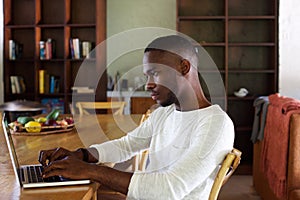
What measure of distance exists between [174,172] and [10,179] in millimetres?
503

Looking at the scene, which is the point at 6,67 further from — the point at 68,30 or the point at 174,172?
the point at 174,172

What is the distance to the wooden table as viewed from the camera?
1.21 meters

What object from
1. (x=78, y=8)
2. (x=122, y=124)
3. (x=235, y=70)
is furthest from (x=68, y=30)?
(x=122, y=124)

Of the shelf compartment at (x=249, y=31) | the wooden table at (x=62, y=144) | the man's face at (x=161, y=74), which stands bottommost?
the wooden table at (x=62, y=144)

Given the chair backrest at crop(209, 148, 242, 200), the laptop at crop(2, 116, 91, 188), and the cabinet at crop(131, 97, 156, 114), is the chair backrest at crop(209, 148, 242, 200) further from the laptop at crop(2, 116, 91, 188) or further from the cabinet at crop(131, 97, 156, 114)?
the cabinet at crop(131, 97, 156, 114)

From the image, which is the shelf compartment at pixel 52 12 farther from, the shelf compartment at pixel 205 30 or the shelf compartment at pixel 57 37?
the shelf compartment at pixel 205 30

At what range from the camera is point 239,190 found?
396cm

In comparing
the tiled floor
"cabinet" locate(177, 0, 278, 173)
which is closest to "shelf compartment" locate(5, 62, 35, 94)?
"cabinet" locate(177, 0, 278, 173)

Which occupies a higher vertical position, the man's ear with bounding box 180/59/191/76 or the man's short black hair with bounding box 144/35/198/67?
the man's short black hair with bounding box 144/35/198/67

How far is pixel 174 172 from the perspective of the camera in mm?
1247

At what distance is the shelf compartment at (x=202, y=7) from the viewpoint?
4934 millimetres

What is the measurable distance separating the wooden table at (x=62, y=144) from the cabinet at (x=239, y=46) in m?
1.99

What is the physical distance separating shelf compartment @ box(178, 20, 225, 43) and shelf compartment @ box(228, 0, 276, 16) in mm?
194

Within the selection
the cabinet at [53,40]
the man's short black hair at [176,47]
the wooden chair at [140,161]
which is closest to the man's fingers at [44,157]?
the man's short black hair at [176,47]
